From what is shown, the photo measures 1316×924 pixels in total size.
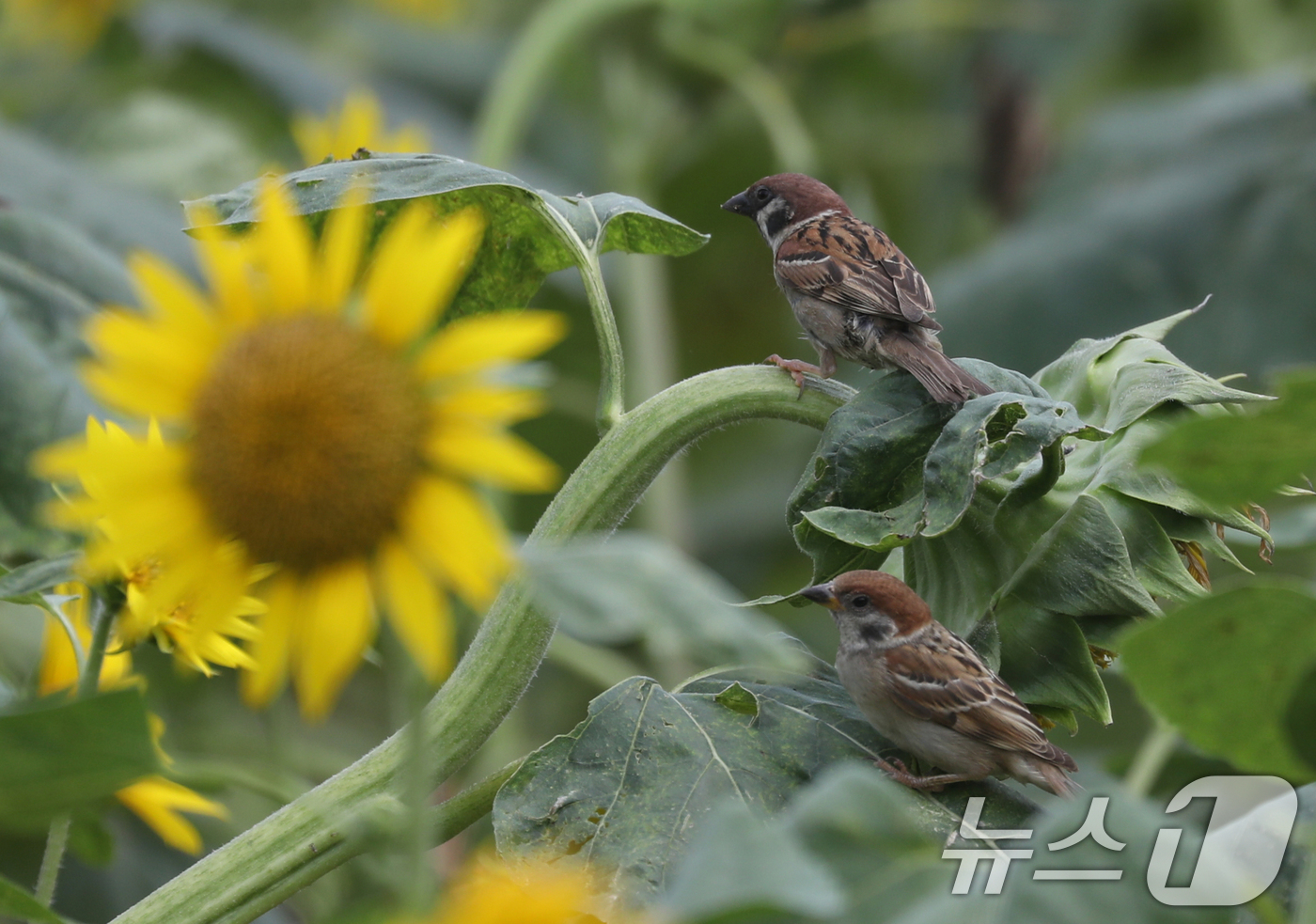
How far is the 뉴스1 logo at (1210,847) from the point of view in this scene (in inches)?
27.7

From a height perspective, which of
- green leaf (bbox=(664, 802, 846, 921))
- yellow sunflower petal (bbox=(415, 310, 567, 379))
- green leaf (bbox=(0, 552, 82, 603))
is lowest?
green leaf (bbox=(664, 802, 846, 921))

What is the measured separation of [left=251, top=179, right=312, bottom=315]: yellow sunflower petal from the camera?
701 millimetres

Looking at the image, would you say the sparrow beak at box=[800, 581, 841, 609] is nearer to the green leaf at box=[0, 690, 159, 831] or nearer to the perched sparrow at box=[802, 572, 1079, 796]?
the perched sparrow at box=[802, 572, 1079, 796]

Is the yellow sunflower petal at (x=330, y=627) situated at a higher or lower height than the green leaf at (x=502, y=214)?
lower

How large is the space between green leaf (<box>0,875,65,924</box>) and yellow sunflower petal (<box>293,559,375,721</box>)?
9.9 inches

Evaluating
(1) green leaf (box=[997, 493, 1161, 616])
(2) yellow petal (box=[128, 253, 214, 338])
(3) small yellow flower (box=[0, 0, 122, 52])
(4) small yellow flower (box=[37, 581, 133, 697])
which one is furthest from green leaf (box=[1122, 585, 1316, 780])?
(3) small yellow flower (box=[0, 0, 122, 52])

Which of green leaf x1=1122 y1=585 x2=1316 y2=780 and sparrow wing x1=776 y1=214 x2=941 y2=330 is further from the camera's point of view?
sparrow wing x1=776 y1=214 x2=941 y2=330

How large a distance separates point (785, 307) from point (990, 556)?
2.70 meters

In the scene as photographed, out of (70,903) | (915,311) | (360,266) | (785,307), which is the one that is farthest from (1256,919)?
(785,307)

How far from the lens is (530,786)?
1014 millimetres

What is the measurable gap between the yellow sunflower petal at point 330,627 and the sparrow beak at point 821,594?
516 millimetres

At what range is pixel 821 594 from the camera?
1.16 metres

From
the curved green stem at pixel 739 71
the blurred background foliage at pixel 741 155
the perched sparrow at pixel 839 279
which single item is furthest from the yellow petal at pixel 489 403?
the curved green stem at pixel 739 71

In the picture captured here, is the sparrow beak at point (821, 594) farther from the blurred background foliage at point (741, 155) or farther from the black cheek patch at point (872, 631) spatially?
the blurred background foliage at point (741, 155)
